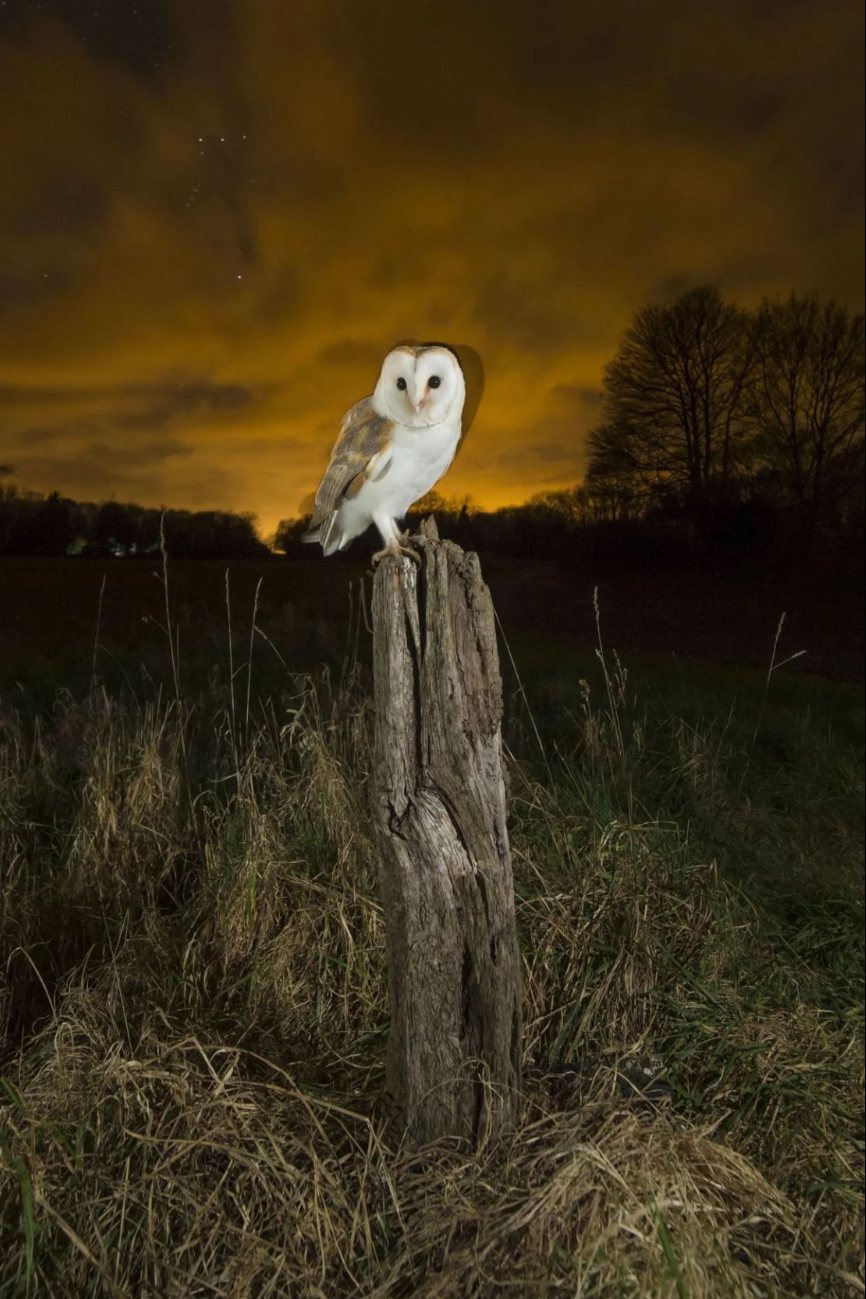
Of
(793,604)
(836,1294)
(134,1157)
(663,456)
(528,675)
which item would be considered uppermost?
(663,456)

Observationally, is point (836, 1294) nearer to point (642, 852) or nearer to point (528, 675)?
point (642, 852)

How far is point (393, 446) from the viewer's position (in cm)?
158

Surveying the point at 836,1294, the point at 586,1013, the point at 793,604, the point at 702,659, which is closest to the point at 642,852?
the point at 586,1013

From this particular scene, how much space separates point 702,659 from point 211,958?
301 centimetres

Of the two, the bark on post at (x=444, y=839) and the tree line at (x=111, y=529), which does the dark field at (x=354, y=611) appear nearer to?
the tree line at (x=111, y=529)

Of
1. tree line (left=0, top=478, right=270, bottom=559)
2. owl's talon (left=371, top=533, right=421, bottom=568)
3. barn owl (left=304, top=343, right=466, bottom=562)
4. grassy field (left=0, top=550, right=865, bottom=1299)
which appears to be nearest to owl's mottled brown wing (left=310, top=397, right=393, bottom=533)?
barn owl (left=304, top=343, right=466, bottom=562)

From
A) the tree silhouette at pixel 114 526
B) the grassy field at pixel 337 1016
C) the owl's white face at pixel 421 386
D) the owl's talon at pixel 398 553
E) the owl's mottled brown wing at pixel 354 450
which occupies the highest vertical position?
the owl's white face at pixel 421 386

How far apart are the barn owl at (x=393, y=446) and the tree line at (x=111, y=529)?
0.92 m

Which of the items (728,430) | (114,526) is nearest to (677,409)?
(728,430)

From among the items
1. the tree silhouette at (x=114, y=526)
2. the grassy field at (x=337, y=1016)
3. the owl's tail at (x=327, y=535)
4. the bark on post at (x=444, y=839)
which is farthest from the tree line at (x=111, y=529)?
the bark on post at (x=444, y=839)

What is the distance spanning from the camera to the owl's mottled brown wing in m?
1.60

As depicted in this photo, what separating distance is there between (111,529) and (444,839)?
1643mm

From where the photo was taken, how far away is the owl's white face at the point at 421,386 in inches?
56.5

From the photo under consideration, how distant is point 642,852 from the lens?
2.37 m
